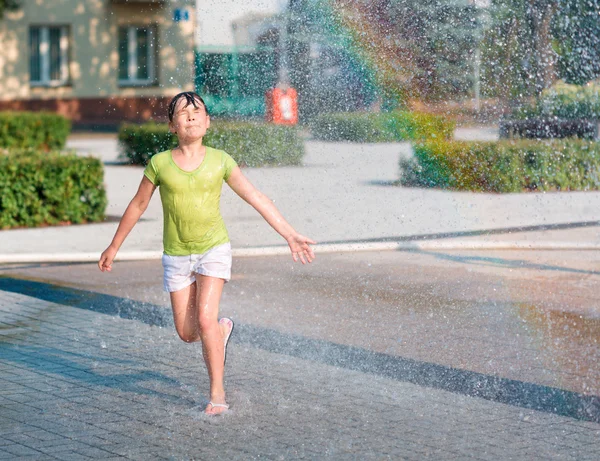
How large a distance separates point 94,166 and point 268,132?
7.26ft

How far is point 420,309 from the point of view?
8.02 meters

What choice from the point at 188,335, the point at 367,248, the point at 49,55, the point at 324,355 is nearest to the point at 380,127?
the point at 367,248

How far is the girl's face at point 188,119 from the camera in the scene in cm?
528

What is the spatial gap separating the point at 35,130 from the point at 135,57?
11.3 m

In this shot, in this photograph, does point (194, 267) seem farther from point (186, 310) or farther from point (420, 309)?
point (420, 309)

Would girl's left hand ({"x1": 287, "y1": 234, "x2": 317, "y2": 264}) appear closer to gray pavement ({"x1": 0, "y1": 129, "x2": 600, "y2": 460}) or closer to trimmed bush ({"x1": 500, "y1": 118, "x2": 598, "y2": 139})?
gray pavement ({"x1": 0, "y1": 129, "x2": 600, "y2": 460})

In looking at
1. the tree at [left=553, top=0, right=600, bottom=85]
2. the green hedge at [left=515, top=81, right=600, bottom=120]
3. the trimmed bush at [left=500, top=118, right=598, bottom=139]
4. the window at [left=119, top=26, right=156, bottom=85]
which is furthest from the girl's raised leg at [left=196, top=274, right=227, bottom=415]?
the window at [left=119, top=26, right=156, bottom=85]

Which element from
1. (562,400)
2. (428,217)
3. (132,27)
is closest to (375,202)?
(428,217)

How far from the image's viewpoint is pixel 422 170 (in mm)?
15719

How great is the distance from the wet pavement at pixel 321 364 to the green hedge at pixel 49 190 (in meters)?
2.84

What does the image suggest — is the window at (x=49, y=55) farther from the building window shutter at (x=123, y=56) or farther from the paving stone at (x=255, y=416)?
the paving stone at (x=255, y=416)

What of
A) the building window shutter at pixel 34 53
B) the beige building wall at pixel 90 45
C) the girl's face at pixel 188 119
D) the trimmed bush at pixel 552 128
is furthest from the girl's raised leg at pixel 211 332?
the building window shutter at pixel 34 53

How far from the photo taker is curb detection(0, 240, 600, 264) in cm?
1041

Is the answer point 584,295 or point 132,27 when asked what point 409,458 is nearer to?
point 584,295
